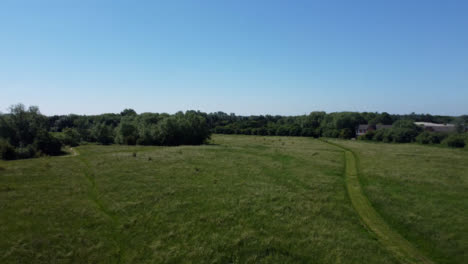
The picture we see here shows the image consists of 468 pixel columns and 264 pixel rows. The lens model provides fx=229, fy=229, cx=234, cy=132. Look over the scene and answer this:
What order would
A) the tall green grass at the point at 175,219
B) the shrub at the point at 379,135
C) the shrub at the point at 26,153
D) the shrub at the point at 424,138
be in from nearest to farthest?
the tall green grass at the point at 175,219, the shrub at the point at 26,153, the shrub at the point at 424,138, the shrub at the point at 379,135

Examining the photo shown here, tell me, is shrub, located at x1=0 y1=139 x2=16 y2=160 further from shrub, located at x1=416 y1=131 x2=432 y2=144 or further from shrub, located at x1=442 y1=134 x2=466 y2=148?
shrub, located at x1=416 y1=131 x2=432 y2=144

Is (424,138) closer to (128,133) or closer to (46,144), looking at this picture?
(128,133)

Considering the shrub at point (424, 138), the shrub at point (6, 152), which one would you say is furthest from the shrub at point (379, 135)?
the shrub at point (6, 152)

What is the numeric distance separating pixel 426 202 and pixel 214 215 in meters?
21.9

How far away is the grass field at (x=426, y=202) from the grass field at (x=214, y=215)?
10cm

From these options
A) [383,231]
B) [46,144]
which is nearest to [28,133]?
[46,144]

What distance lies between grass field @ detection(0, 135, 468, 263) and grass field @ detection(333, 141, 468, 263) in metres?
0.10

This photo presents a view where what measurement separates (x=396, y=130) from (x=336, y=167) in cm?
6710

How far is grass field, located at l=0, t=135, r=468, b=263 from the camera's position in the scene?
15000 millimetres

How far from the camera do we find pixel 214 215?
19.8 m

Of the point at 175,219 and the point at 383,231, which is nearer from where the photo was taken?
the point at 383,231

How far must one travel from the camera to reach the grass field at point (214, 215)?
49.2 ft

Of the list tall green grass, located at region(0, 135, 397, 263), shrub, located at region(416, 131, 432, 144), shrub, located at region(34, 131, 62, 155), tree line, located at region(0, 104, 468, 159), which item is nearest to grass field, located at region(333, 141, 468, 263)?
tall green grass, located at region(0, 135, 397, 263)

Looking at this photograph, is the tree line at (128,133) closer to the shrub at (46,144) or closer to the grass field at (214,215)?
the shrub at (46,144)
